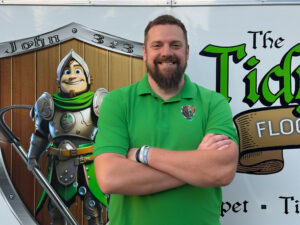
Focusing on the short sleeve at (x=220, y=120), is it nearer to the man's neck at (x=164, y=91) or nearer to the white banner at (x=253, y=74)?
the man's neck at (x=164, y=91)

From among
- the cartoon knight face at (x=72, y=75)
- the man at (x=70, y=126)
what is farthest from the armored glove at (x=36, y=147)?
the cartoon knight face at (x=72, y=75)

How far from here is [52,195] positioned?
242 centimetres

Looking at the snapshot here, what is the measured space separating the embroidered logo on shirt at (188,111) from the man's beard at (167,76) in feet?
0.41

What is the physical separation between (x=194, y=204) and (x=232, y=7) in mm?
1369

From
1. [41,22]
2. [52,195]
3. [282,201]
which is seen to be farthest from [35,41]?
[282,201]

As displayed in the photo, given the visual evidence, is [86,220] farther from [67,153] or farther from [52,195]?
[67,153]

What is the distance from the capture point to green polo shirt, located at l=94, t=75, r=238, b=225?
1.69 metres

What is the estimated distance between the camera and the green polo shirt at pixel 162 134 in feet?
5.53

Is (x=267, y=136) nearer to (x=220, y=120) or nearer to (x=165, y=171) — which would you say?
(x=220, y=120)

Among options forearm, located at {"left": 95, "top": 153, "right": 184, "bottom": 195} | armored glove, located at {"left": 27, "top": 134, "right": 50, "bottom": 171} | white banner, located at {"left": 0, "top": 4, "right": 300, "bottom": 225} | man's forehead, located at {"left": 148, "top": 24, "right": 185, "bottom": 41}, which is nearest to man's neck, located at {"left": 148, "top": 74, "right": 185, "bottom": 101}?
man's forehead, located at {"left": 148, "top": 24, "right": 185, "bottom": 41}

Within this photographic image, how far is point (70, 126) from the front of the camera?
2.39m

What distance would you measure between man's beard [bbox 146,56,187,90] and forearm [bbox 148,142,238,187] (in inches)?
14.3

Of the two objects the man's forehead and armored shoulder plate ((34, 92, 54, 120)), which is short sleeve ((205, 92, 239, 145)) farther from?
armored shoulder plate ((34, 92, 54, 120))

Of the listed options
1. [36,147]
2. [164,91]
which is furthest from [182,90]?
[36,147]
